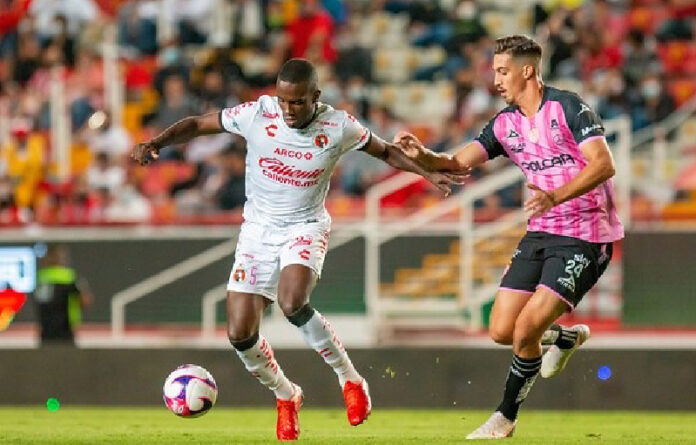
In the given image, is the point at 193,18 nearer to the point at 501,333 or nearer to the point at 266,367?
the point at 266,367

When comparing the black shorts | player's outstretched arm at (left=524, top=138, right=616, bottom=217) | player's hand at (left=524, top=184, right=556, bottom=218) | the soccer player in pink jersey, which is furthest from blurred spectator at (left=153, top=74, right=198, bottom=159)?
player's hand at (left=524, top=184, right=556, bottom=218)

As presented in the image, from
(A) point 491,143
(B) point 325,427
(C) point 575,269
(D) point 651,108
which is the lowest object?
(B) point 325,427

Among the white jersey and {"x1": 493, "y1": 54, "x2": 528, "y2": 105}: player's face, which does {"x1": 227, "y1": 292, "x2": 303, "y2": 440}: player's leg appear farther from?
{"x1": 493, "y1": 54, "x2": 528, "y2": 105}: player's face

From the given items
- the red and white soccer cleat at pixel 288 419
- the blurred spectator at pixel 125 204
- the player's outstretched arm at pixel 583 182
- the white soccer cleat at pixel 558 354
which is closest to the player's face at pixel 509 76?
the player's outstretched arm at pixel 583 182

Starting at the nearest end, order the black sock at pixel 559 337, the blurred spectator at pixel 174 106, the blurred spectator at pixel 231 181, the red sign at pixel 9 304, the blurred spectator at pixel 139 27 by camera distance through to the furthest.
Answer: the black sock at pixel 559 337, the red sign at pixel 9 304, the blurred spectator at pixel 231 181, the blurred spectator at pixel 174 106, the blurred spectator at pixel 139 27

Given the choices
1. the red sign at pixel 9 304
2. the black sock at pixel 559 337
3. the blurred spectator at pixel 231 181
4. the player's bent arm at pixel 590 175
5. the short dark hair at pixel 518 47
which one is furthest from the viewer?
the blurred spectator at pixel 231 181

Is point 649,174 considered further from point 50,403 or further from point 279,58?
point 50,403

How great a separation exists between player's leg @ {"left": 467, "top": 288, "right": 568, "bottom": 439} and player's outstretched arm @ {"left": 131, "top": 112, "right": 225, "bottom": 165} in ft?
7.29

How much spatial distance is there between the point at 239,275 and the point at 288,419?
934 millimetres

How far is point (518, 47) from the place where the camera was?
372 inches

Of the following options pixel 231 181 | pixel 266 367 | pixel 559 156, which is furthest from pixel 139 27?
pixel 559 156

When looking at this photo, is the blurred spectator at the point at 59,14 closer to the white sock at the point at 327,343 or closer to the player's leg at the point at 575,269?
the white sock at the point at 327,343

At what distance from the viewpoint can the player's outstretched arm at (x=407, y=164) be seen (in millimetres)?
9875

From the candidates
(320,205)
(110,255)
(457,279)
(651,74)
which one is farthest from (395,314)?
(320,205)
